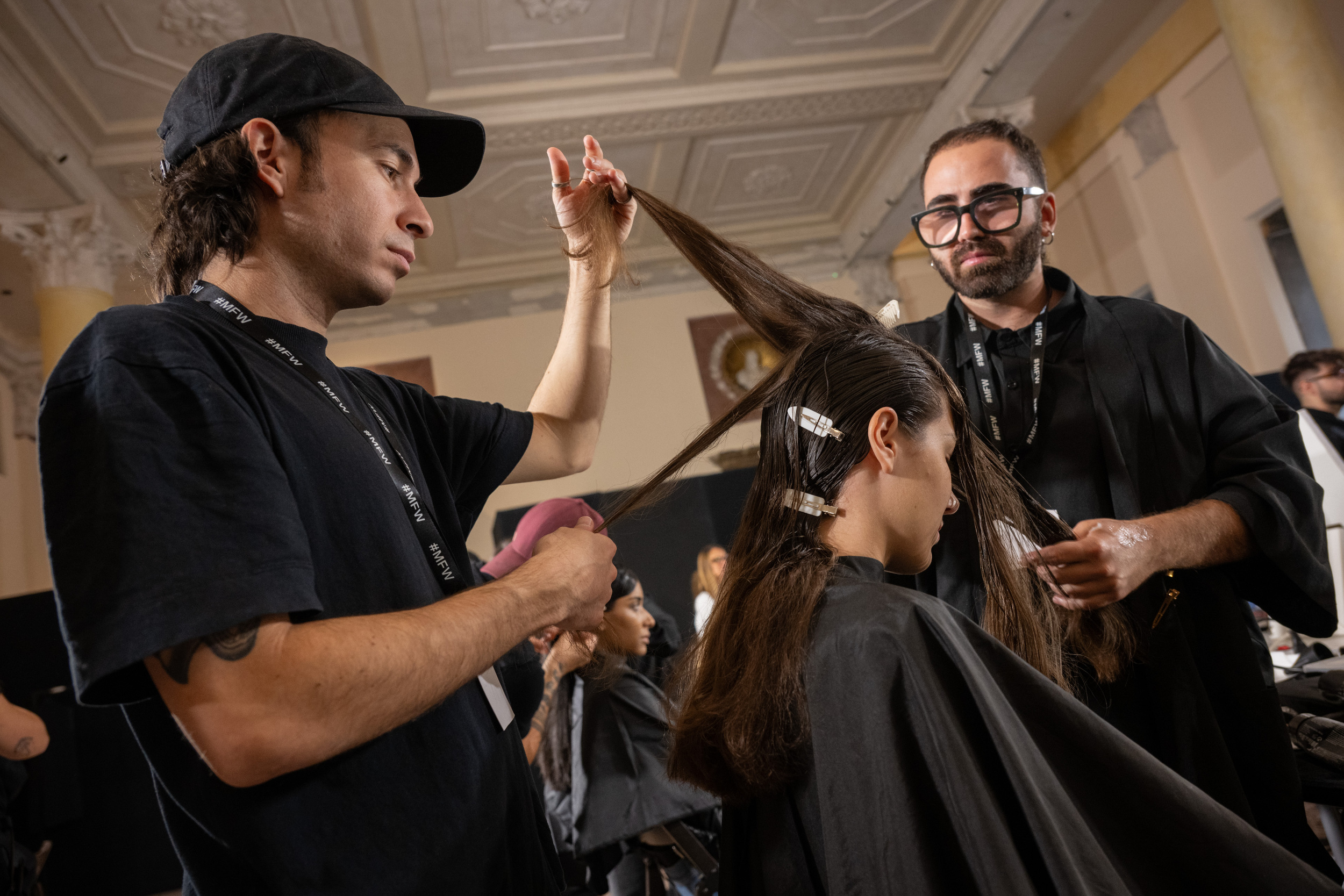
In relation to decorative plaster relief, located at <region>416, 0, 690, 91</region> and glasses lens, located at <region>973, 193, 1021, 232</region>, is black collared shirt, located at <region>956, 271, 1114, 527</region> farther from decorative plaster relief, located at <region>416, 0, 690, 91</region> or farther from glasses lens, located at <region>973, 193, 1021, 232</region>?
decorative plaster relief, located at <region>416, 0, 690, 91</region>

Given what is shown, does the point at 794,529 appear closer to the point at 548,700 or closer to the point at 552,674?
the point at 552,674

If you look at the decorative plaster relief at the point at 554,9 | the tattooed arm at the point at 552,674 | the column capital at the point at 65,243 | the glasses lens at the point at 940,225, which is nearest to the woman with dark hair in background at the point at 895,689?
the glasses lens at the point at 940,225

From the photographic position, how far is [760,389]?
1559 millimetres

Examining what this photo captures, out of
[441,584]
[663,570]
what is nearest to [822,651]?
[441,584]

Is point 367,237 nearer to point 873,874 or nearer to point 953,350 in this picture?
point 873,874

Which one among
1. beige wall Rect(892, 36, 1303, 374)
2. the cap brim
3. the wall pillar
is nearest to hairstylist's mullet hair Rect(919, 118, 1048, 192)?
the cap brim

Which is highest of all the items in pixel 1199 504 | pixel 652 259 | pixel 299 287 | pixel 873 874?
pixel 652 259

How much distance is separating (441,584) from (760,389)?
709 millimetres

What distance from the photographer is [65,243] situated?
672 centimetres

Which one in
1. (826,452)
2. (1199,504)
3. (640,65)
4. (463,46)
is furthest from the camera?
(640,65)

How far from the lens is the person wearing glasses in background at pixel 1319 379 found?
4.55 metres

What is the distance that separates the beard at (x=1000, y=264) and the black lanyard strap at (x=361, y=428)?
120 centimetres

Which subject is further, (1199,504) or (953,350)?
(953,350)

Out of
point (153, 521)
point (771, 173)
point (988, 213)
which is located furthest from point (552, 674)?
point (771, 173)
